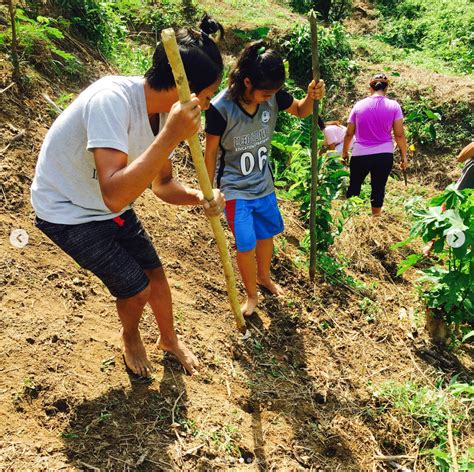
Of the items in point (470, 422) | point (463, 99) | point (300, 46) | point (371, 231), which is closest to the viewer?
point (470, 422)

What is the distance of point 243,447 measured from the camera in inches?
93.0

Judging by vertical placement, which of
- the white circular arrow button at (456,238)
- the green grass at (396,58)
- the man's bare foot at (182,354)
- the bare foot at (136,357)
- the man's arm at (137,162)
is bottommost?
the green grass at (396,58)

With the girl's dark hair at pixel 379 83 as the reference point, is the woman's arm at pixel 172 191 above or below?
above

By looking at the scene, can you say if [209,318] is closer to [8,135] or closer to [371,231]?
[8,135]

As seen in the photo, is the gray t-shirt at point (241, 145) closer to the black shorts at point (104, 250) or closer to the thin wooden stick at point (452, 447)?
the black shorts at point (104, 250)

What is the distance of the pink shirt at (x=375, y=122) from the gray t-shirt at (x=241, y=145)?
2.01 m

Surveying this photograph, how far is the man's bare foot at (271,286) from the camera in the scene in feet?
11.6

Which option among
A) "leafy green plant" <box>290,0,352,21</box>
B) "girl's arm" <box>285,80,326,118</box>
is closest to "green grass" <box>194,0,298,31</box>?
"leafy green plant" <box>290,0,352,21</box>

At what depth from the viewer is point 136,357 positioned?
2467 mm

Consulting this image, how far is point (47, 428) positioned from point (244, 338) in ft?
4.16

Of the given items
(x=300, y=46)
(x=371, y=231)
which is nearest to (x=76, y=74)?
(x=371, y=231)

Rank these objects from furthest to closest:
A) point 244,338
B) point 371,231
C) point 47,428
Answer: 1. point 371,231
2. point 244,338
3. point 47,428

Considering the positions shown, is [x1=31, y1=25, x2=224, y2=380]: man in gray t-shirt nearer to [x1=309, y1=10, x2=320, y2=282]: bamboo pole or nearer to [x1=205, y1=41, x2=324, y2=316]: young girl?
[x1=205, y1=41, x2=324, y2=316]: young girl

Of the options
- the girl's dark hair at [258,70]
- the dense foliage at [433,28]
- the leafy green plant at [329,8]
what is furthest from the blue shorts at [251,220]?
the leafy green plant at [329,8]
